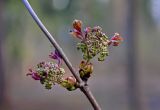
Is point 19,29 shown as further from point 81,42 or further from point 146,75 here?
point 81,42

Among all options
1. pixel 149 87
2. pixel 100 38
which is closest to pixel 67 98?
pixel 149 87

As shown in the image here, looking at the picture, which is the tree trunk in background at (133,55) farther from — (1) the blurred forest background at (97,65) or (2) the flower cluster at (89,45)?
(2) the flower cluster at (89,45)

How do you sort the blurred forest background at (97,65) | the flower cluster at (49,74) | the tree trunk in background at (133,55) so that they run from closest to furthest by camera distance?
the flower cluster at (49,74)
the tree trunk in background at (133,55)
the blurred forest background at (97,65)

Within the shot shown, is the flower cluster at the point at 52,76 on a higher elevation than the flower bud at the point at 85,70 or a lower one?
higher

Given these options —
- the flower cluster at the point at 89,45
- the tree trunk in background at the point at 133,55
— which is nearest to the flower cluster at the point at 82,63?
the flower cluster at the point at 89,45

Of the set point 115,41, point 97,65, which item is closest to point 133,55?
point 115,41

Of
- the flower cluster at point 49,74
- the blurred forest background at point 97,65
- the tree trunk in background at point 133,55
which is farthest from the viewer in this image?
the blurred forest background at point 97,65

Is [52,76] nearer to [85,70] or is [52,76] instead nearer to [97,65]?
[85,70]
